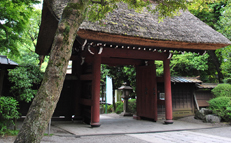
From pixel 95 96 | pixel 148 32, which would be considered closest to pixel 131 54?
pixel 148 32

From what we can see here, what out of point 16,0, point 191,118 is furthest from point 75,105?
point 191,118

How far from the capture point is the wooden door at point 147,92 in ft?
28.2

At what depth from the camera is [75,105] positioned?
8.84 m

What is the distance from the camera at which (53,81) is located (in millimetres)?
2547

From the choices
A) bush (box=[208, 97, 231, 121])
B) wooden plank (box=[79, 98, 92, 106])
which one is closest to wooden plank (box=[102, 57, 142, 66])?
wooden plank (box=[79, 98, 92, 106])

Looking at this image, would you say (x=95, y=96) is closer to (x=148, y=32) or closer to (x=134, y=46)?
(x=134, y=46)

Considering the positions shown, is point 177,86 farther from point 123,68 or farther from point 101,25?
point 101,25

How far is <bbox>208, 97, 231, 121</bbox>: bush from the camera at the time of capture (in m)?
8.27

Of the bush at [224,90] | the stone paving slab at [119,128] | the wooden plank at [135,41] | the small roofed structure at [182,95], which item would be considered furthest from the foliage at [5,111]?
the bush at [224,90]

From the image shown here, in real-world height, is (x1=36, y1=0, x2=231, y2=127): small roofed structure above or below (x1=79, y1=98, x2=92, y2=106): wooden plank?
above

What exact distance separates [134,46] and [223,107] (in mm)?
5375

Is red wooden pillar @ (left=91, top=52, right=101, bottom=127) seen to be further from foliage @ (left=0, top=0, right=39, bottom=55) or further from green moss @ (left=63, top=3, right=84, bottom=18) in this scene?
green moss @ (left=63, top=3, right=84, bottom=18)

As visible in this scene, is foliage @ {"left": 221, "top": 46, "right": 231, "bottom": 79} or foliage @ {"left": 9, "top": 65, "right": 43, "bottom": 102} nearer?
foliage @ {"left": 9, "top": 65, "right": 43, "bottom": 102}

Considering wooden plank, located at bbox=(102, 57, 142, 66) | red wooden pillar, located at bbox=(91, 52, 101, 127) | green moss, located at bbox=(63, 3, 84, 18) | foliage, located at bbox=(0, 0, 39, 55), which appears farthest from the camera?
wooden plank, located at bbox=(102, 57, 142, 66)
